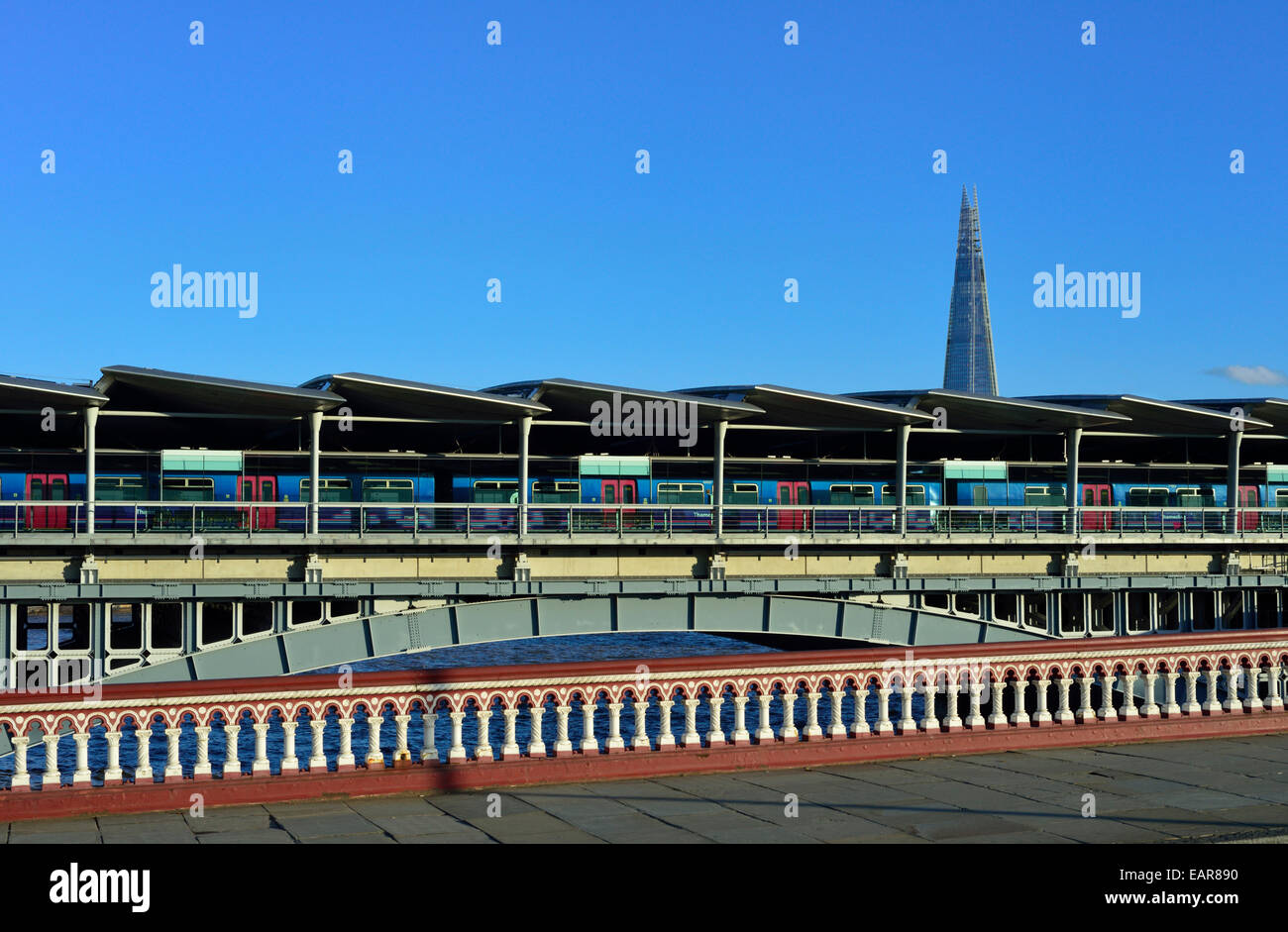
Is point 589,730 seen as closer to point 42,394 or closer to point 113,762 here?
point 113,762

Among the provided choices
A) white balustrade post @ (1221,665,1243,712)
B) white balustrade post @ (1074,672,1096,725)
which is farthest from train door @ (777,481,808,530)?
white balustrade post @ (1074,672,1096,725)

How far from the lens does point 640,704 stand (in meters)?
13.6

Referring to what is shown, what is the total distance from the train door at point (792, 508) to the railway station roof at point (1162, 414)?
10.6 metres

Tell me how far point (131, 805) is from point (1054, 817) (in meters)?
8.35

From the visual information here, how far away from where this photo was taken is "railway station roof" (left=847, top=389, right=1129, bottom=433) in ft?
Result: 143

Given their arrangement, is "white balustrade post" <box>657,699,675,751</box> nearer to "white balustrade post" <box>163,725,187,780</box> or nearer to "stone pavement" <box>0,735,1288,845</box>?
"stone pavement" <box>0,735,1288,845</box>

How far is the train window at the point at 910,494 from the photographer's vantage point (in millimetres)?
48156

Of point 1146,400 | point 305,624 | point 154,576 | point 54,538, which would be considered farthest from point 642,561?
point 1146,400

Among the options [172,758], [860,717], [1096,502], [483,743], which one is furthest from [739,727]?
[1096,502]

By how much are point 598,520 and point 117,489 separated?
47.6ft

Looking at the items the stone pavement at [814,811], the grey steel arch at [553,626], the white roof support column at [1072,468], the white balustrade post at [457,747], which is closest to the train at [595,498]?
the white roof support column at [1072,468]

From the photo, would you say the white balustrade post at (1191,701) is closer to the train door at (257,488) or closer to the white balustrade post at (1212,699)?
the white balustrade post at (1212,699)
